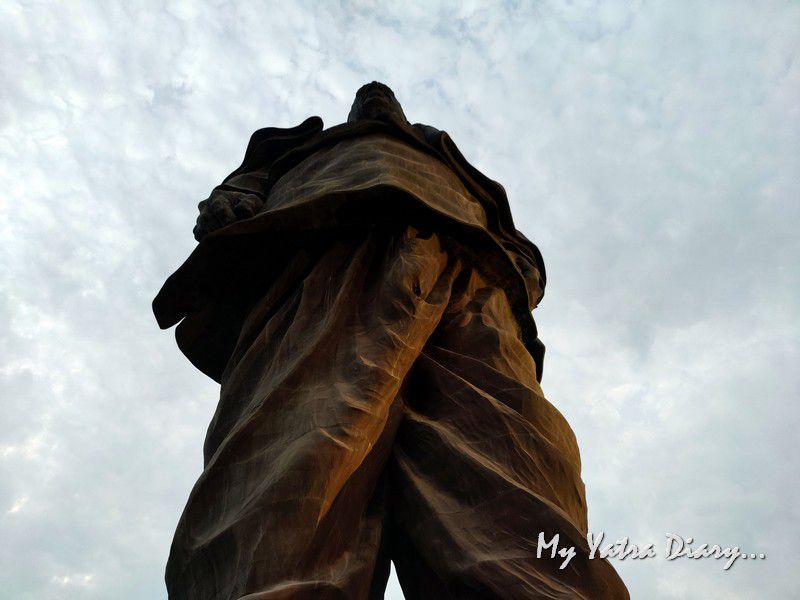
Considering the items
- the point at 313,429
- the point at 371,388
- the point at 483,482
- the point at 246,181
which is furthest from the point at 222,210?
the point at 483,482

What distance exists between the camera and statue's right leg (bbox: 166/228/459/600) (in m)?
3.05

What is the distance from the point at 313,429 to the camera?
3359 millimetres

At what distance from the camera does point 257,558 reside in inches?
115

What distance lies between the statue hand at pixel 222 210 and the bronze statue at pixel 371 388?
0.05 ft

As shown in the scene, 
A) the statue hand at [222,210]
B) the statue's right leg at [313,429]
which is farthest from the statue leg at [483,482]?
the statue hand at [222,210]

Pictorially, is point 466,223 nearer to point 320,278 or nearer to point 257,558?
point 320,278

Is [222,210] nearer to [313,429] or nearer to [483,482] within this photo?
[313,429]

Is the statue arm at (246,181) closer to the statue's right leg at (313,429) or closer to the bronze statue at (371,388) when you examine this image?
the bronze statue at (371,388)

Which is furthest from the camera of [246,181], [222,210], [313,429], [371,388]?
[246,181]

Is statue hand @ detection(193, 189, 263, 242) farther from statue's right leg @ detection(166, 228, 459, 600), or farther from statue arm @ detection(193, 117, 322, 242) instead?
statue's right leg @ detection(166, 228, 459, 600)

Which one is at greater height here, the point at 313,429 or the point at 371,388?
the point at 371,388

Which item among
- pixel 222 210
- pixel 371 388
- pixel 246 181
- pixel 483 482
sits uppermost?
pixel 246 181

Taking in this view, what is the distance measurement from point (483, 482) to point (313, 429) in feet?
2.39

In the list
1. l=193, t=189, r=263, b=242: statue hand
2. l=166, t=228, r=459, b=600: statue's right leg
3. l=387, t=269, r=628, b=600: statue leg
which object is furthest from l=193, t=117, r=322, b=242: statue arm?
l=387, t=269, r=628, b=600: statue leg
